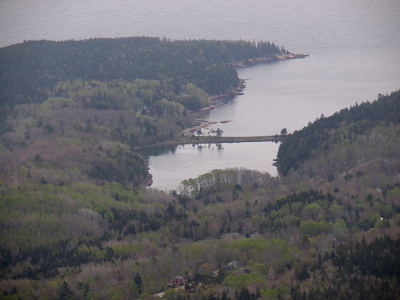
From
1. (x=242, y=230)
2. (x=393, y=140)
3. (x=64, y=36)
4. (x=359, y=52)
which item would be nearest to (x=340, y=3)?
(x=359, y=52)

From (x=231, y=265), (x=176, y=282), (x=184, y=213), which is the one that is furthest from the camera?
(x=184, y=213)

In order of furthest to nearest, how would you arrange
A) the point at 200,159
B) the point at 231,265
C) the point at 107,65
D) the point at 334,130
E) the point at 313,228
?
the point at 107,65 < the point at 200,159 < the point at 334,130 < the point at 313,228 < the point at 231,265

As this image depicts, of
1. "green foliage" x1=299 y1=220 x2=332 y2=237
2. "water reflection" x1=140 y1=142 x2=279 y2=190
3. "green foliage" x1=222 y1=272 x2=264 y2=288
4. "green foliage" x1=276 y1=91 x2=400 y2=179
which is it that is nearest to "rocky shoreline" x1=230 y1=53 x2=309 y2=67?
"water reflection" x1=140 y1=142 x2=279 y2=190

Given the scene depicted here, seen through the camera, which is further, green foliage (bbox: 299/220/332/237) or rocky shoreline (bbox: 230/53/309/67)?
rocky shoreline (bbox: 230/53/309/67)

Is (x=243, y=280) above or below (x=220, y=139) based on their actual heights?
below

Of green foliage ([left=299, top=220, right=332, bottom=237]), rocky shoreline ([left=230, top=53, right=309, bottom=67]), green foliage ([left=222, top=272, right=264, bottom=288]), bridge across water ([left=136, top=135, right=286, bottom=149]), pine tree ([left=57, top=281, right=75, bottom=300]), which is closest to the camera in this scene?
pine tree ([left=57, top=281, right=75, bottom=300])

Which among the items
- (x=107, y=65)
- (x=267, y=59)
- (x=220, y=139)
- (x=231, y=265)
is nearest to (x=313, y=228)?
(x=231, y=265)

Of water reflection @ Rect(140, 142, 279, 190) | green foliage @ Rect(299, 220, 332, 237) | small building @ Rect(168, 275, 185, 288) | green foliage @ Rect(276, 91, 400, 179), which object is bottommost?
small building @ Rect(168, 275, 185, 288)

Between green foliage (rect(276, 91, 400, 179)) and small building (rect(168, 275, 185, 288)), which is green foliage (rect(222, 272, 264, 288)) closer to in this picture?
small building (rect(168, 275, 185, 288))

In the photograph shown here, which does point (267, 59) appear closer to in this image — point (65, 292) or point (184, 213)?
point (184, 213)

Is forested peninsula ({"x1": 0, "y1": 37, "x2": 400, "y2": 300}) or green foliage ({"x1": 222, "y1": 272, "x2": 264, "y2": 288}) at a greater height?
forested peninsula ({"x1": 0, "y1": 37, "x2": 400, "y2": 300})
